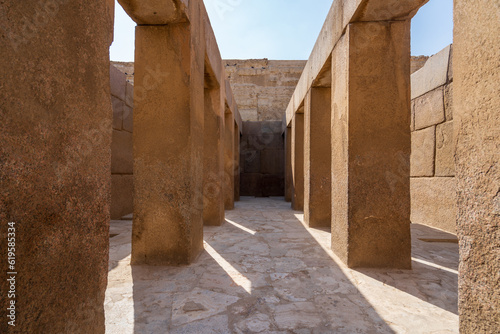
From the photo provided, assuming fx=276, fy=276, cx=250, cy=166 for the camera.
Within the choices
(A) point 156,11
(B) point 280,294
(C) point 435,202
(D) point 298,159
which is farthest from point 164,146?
(C) point 435,202

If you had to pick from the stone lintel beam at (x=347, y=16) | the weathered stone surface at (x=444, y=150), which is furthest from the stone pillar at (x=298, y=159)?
the weathered stone surface at (x=444, y=150)

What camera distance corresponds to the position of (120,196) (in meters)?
6.10

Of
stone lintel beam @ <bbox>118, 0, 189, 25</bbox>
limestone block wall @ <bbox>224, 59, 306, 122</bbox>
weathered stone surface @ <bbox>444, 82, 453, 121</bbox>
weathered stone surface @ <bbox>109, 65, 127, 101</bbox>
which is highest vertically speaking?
limestone block wall @ <bbox>224, 59, 306, 122</bbox>

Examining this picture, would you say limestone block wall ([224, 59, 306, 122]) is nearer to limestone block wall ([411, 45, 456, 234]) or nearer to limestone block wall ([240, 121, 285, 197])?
limestone block wall ([240, 121, 285, 197])

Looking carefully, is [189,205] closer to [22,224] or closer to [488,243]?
[22,224]

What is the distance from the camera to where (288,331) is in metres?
1.81

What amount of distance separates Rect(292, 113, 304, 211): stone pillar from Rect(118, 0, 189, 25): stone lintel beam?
4.58 metres

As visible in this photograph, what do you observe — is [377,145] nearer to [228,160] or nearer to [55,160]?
[55,160]

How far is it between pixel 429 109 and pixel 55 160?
243 inches

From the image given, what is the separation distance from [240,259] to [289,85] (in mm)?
12300

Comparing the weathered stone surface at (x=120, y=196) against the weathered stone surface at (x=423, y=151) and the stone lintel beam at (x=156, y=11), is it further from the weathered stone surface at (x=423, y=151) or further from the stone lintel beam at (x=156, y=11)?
the weathered stone surface at (x=423, y=151)

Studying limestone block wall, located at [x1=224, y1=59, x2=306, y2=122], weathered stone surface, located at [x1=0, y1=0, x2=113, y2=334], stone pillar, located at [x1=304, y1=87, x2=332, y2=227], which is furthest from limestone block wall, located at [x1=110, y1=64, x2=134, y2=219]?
limestone block wall, located at [x1=224, y1=59, x2=306, y2=122]

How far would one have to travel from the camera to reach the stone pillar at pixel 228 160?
705 centimetres

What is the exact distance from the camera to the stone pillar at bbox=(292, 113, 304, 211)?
7156 millimetres
